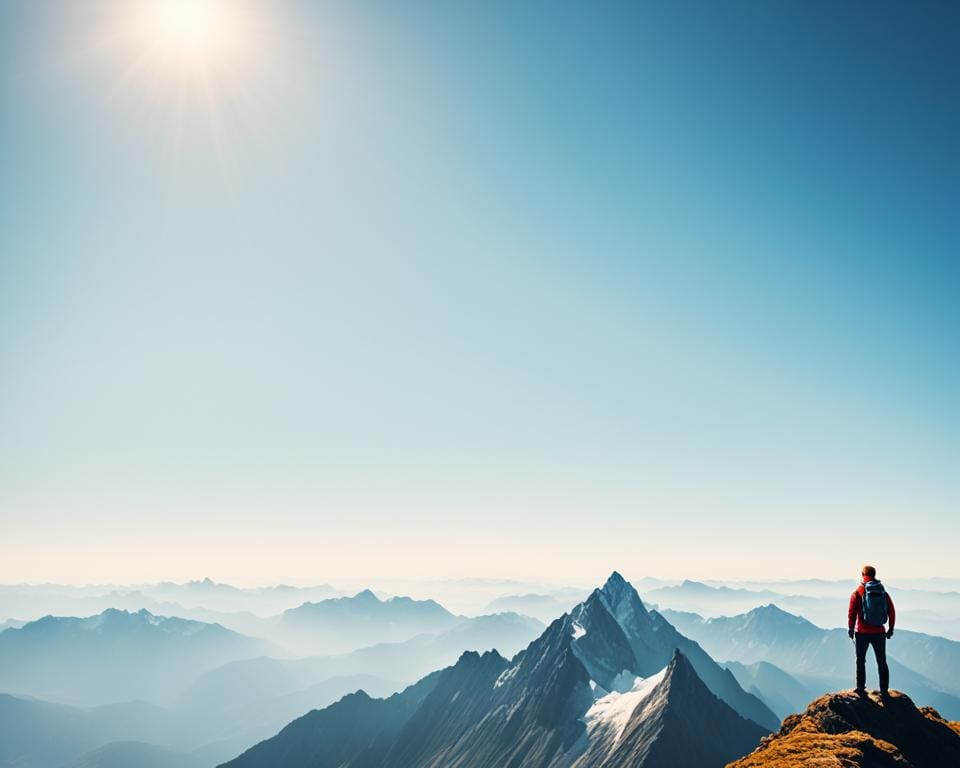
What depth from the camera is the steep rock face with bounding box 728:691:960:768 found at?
70.2 feet

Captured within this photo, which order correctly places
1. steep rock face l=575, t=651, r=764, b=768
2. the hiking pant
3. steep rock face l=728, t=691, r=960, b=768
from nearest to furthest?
1. steep rock face l=728, t=691, r=960, b=768
2. the hiking pant
3. steep rock face l=575, t=651, r=764, b=768

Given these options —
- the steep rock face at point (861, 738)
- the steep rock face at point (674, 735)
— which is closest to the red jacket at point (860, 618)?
the steep rock face at point (861, 738)

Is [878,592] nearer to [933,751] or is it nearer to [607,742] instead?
[933,751]

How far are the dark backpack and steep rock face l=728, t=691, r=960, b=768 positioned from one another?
3.97m

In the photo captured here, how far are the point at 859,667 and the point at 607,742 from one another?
7837 inches

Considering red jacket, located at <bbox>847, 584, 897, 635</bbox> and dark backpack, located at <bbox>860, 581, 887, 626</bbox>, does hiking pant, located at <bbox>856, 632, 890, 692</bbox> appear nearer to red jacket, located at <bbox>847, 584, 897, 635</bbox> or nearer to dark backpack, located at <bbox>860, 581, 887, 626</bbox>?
red jacket, located at <bbox>847, 584, 897, 635</bbox>

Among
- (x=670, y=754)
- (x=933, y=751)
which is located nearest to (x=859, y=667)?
(x=933, y=751)

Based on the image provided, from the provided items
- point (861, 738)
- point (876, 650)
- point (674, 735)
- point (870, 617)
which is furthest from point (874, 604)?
point (674, 735)

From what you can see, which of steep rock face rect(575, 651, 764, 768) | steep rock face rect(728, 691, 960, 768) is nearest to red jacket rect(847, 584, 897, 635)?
steep rock face rect(728, 691, 960, 768)

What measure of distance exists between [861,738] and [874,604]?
645 centimetres

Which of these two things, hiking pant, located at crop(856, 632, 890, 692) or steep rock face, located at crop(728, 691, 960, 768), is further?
hiking pant, located at crop(856, 632, 890, 692)

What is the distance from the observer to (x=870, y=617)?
26312 mm

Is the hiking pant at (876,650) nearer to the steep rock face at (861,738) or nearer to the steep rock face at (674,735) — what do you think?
the steep rock face at (861,738)

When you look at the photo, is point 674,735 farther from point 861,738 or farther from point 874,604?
point 861,738
